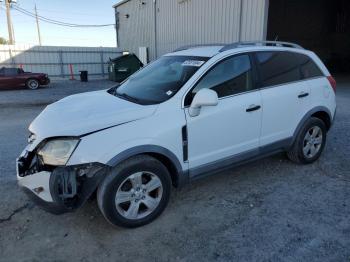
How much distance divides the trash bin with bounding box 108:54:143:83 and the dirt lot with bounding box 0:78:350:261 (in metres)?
14.9

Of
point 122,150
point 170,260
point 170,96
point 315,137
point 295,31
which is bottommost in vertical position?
point 170,260

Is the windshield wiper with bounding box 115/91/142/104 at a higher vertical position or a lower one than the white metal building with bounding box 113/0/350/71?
lower

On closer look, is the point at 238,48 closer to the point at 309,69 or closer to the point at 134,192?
the point at 309,69

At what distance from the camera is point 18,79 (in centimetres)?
1559

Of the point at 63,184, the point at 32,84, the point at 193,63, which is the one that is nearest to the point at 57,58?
the point at 32,84

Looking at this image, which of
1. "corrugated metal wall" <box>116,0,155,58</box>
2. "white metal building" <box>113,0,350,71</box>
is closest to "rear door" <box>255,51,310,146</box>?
"white metal building" <box>113,0,350,71</box>

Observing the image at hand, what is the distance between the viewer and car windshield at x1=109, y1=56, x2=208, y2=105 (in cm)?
326

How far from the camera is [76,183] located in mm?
2621

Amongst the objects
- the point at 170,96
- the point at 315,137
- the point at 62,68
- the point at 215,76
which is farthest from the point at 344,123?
the point at 62,68

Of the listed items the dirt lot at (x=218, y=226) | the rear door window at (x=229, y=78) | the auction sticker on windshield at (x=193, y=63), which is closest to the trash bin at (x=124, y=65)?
the dirt lot at (x=218, y=226)

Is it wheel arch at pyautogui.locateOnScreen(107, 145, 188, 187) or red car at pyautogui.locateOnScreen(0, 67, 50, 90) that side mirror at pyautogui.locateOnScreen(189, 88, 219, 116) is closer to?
wheel arch at pyautogui.locateOnScreen(107, 145, 188, 187)

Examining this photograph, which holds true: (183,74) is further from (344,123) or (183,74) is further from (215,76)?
(344,123)

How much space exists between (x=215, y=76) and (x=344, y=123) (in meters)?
4.89

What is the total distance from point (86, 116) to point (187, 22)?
535 inches
